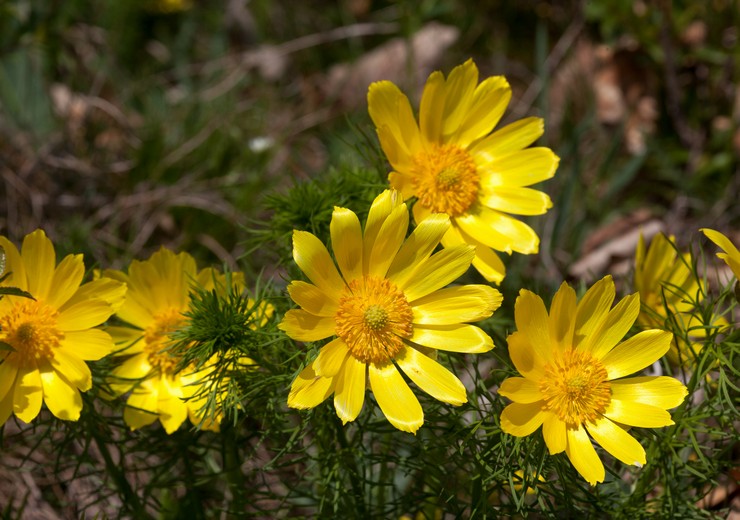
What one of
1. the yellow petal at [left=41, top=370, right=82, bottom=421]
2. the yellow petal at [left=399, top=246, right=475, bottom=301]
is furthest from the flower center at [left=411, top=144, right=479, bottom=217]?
the yellow petal at [left=41, top=370, right=82, bottom=421]

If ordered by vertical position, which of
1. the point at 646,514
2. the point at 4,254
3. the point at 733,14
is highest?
the point at 733,14

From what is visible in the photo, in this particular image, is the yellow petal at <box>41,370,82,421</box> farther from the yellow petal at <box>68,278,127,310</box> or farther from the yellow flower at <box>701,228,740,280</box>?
the yellow flower at <box>701,228,740,280</box>

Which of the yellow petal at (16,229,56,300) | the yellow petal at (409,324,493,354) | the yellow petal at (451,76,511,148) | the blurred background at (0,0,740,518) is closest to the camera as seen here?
the yellow petal at (409,324,493,354)

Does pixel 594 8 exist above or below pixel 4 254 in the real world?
above

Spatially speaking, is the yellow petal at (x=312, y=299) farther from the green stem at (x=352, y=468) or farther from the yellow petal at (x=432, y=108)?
the yellow petal at (x=432, y=108)

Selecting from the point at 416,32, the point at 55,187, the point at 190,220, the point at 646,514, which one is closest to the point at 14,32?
the point at 55,187

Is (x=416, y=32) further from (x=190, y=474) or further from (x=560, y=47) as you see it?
(x=190, y=474)
